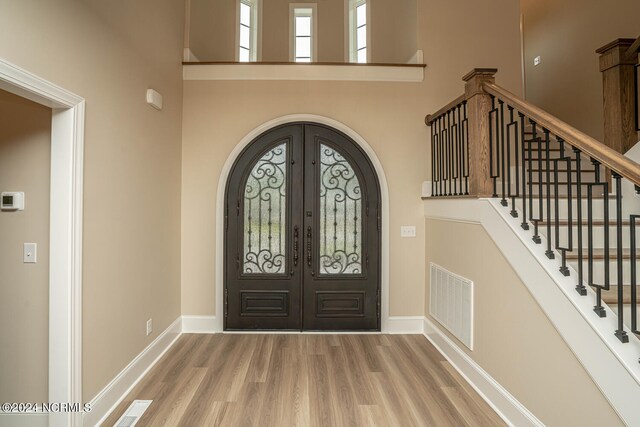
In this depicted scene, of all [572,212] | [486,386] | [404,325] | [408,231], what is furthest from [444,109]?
[486,386]

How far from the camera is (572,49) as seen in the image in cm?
496

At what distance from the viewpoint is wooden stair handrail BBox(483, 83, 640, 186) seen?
1.61 metres

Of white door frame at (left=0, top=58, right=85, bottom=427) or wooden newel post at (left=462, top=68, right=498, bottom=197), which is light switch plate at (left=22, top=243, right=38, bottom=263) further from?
wooden newel post at (left=462, top=68, right=498, bottom=197)

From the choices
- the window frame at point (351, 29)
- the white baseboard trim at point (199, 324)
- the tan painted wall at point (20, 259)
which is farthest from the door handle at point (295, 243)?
the window frame at point (351, 29)

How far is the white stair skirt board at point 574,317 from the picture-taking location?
159cm

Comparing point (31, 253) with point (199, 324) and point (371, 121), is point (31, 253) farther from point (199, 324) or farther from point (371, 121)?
point (371, 121)

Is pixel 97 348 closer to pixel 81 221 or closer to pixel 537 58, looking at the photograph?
pixel 81 221

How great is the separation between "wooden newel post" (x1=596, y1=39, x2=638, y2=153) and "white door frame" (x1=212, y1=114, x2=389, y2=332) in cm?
211

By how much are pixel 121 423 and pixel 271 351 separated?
1.47 meters

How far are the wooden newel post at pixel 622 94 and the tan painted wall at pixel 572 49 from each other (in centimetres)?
133

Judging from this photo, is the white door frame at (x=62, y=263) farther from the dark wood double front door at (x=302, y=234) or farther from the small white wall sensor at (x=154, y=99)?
the dark wood double front door at (x=302, y=234)

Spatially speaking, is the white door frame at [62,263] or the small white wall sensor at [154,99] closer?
the white door frame at [62,263]

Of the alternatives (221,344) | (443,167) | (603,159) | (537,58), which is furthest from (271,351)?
(537,58)

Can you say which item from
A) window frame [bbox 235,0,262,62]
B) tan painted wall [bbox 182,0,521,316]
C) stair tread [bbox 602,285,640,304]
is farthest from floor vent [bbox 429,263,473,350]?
window frame [bbox 235,0,262,62]
